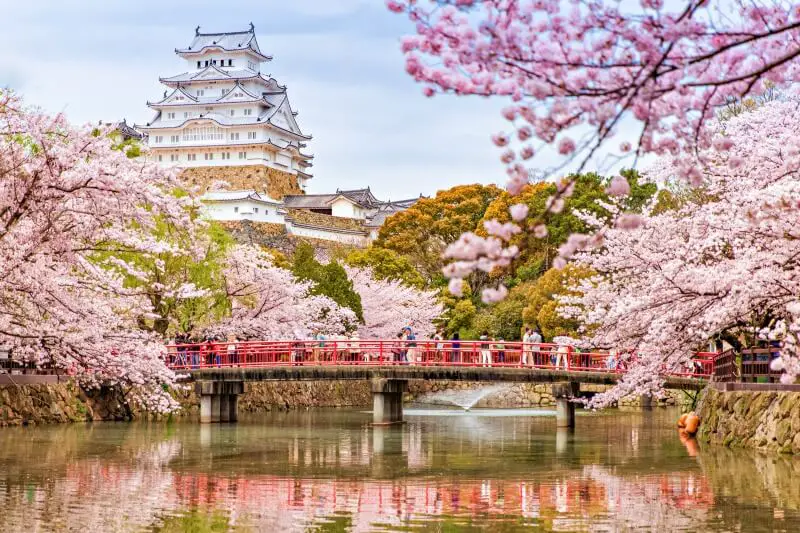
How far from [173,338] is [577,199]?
23799 mm

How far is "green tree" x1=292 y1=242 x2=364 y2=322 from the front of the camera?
4403 centimetres

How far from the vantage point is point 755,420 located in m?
21.8

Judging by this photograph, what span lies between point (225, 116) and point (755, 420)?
6501cm

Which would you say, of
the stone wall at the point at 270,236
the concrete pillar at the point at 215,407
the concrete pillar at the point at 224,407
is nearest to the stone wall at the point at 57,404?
the concrete pillar at the point at 215,407

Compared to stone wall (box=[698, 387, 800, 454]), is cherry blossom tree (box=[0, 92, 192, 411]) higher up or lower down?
higher up

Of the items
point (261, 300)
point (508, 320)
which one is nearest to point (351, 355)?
point (261, 300)

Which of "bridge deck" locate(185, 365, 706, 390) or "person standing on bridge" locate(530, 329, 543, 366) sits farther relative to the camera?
"person standing on bridge" locate(530, 329, 543, 366)

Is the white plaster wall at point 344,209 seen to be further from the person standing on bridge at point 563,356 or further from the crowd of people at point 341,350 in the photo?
the person standing on bridge at point 563,356

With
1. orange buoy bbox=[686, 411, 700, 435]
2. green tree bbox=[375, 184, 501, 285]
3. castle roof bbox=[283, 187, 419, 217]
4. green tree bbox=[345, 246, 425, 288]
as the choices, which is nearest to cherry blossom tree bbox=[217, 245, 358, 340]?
green tree bbox=[345, 246, 425, 288]

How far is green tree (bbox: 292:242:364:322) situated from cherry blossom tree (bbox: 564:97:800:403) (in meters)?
20.2

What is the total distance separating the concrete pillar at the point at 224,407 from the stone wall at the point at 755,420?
1447cm

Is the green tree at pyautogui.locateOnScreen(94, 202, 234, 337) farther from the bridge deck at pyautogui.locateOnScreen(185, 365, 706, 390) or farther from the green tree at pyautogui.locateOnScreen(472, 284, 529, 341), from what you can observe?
the green tree at pyautogui.locateOnScreen(472, 284, 529, 341)

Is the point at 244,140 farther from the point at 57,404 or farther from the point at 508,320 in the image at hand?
the point at 57,404

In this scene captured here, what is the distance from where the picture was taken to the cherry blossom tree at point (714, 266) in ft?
49.8
